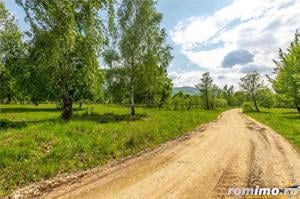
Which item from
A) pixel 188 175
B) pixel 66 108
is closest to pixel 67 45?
pixel 66 108

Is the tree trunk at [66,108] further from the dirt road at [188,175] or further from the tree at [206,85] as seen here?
the tree at [206,85]

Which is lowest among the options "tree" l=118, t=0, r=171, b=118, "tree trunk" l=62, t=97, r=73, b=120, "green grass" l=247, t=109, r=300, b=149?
"green grass" l=247, t=109, r=300, b=149

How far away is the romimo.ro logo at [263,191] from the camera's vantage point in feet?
23.4

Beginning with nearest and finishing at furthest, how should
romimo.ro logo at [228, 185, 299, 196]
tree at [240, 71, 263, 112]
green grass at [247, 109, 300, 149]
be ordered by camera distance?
romimo.ro logo at [228, 185, 299, 196] → green grass at [247, 109, 300, 149] → tree at [240, 71, 263, 112]

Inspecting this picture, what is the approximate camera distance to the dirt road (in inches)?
296

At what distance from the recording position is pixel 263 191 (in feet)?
24.0

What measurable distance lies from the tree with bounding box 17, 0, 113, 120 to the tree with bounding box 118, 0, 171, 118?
7855 millimetres

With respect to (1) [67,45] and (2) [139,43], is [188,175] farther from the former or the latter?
(2) [139,43]

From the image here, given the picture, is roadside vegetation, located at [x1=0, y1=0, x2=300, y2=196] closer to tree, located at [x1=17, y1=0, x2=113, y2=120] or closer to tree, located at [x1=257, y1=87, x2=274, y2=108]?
tree, located at [x1=17, y1=0, x2=113, y2=120]

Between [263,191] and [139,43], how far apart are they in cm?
2705

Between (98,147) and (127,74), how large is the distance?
806 inches

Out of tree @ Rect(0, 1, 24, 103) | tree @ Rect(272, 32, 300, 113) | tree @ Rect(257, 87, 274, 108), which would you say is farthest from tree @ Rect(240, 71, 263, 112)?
tree @ Rect(0, 1, 24, 103)

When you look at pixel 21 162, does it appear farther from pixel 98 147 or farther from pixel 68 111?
pixel 68 111

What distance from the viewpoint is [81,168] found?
10.5 metres
